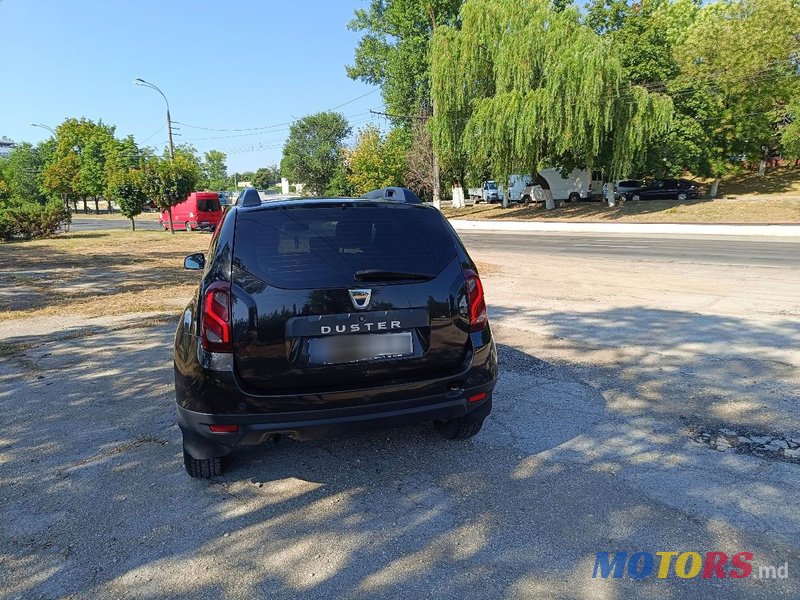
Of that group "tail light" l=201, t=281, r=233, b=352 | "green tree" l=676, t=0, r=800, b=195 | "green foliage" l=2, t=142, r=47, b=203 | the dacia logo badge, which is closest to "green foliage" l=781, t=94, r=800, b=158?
"green tree" l=676, t=0, r=800, b=195

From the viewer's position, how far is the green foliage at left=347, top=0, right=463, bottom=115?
45844mm

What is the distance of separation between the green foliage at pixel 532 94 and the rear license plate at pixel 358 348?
29.4 meters

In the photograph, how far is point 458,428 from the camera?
12.2 ft

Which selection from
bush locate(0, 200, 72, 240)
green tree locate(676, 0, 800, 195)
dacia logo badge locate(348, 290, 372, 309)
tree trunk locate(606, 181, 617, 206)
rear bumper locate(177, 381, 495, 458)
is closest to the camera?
rear bumper locate(177, 381, 495, 458)

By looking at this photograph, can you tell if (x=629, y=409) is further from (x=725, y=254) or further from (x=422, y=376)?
(x=725, y=254)

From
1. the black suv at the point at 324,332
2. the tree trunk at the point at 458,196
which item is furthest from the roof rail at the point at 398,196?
the tree trunk at the point at 458,196

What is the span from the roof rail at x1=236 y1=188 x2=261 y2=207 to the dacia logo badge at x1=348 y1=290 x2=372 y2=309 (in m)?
0.97

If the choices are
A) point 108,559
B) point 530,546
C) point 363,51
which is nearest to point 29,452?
point 108,559

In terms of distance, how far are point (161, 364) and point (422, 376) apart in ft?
11.9

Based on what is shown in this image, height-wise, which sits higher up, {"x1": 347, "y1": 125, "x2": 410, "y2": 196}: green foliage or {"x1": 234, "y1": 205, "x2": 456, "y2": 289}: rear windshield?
{"x1": 347, "y1": 125, "x2": 410, "y2": 196}: green foliage

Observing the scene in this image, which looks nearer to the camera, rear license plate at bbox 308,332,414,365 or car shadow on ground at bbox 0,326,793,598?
car shadow on ground at bbox 0,326,793,598

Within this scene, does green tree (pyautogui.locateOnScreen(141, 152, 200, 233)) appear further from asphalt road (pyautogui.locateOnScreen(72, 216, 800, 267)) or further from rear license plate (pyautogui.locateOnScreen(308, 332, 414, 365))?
rear license plate (pyautogui.locateOnScreen(308, 332, 414, 365))

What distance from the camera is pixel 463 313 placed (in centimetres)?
329

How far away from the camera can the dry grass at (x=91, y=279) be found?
29.8 ft
